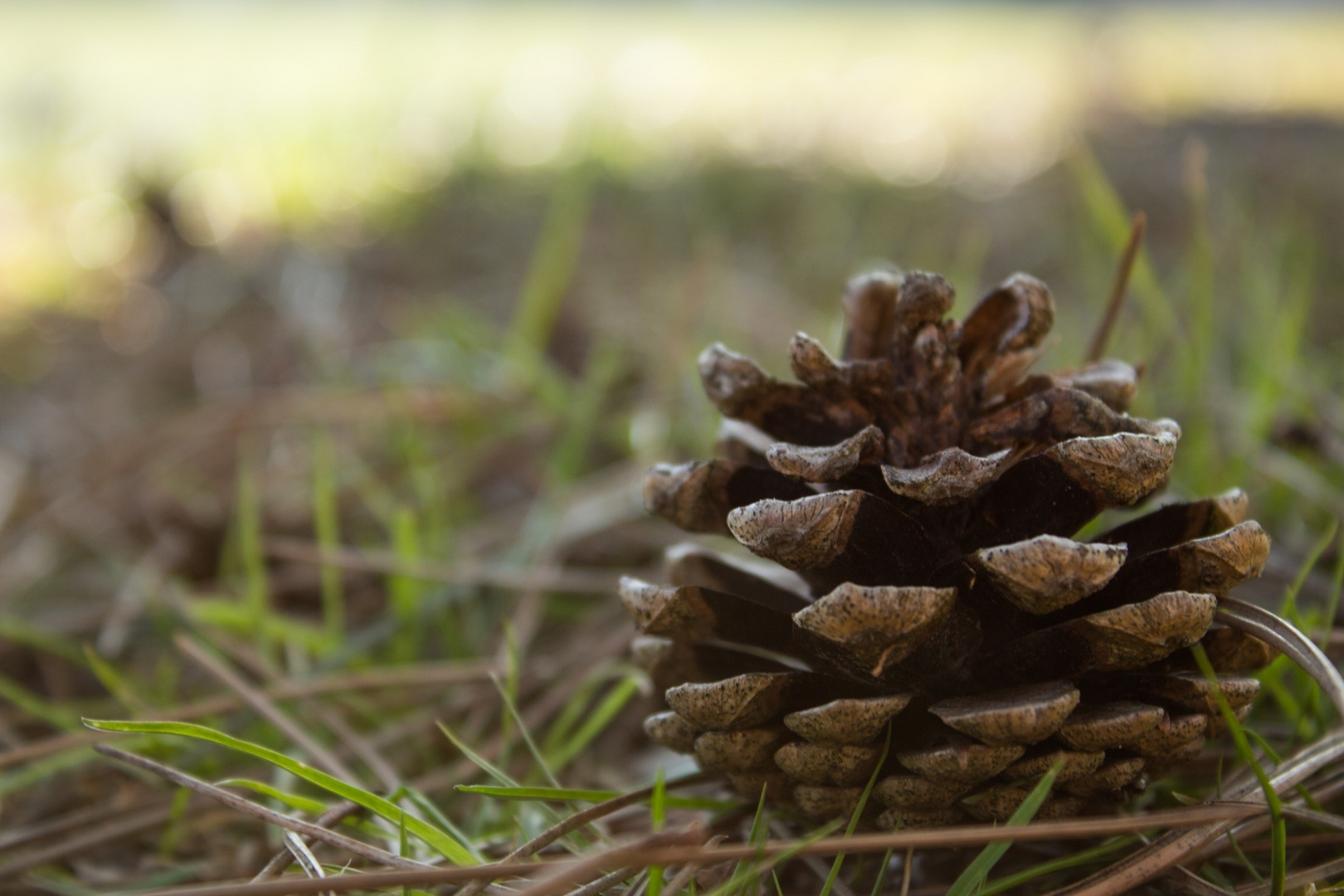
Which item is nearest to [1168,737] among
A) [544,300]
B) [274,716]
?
[274,716]

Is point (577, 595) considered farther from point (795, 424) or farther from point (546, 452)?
point (795, 424)

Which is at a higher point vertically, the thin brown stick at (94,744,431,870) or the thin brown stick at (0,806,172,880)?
the thin brown stick at (94,744,431,870)

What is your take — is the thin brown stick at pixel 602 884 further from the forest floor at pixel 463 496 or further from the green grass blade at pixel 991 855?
the green grass blade at pixel 991 855

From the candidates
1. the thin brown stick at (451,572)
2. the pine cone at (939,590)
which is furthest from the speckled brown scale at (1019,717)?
the thin brown stick at (451,572)

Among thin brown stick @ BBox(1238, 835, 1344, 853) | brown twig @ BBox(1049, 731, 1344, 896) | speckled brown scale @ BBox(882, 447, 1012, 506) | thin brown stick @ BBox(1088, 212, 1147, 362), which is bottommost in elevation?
thin brown stick @ BBox(1238, 835, 1344, 853)

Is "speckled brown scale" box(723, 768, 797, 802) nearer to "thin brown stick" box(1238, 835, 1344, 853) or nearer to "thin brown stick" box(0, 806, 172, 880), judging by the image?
"thin brown stick" box(1238, 835, 1344, 853)

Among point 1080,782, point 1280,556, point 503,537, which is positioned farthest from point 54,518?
point 1280,556

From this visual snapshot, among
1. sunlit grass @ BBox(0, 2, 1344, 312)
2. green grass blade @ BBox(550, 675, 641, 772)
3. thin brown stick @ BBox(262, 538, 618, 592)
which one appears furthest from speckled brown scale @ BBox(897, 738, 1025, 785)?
sunlit grass @ BBox(0, 2, 1344, 312)
